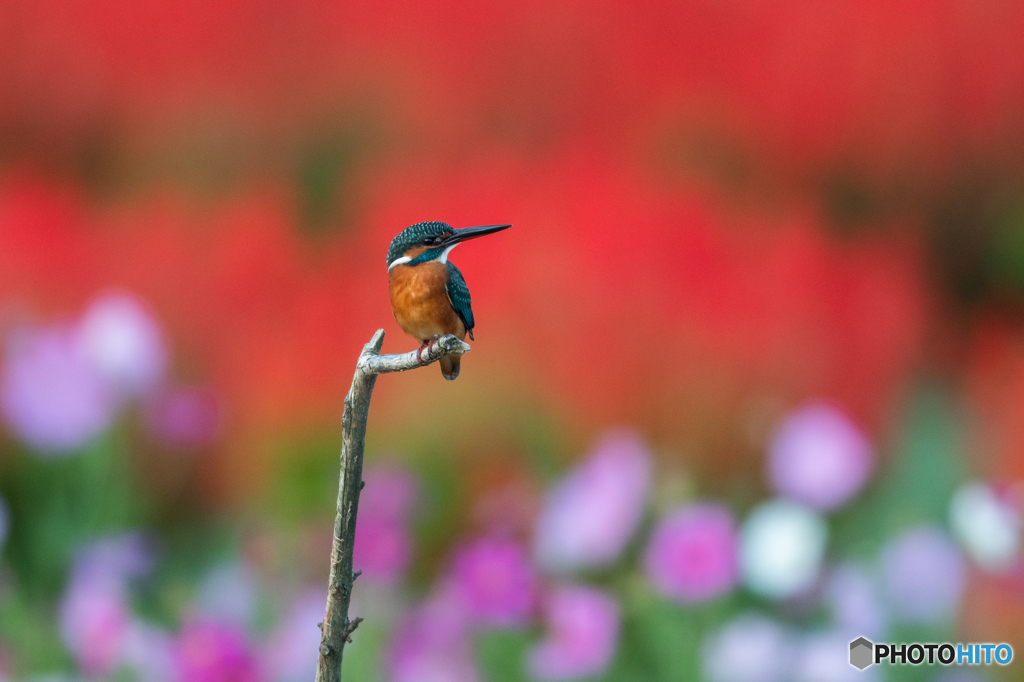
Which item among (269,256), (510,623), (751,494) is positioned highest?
(269,256)

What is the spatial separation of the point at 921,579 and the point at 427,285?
0.85 meters

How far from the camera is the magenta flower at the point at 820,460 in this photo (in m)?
0.99

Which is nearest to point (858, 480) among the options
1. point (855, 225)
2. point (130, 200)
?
point (855, 225)

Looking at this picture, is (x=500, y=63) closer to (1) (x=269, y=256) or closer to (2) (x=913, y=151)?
(1) (x=269, y=256)

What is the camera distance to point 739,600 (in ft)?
3.33

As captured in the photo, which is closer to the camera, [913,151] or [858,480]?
[858,480]

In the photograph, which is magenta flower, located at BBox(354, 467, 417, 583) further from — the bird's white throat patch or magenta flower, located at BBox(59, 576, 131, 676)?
the bird's white throat patch

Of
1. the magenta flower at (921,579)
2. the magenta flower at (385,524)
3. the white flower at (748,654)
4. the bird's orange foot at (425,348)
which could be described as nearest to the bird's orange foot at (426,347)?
the bird's orange foot at (425,348)

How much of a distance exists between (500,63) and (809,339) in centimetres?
54

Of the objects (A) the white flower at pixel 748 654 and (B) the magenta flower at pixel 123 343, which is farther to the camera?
(B) the magenta flower at pixel 123 343

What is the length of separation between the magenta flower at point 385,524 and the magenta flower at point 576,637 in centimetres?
16

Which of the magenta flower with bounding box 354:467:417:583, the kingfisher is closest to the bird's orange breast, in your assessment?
the kingfisher

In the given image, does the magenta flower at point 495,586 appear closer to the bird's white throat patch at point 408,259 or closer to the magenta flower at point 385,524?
the magenta flower at point 385,524

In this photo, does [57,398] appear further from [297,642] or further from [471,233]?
[471,233]
